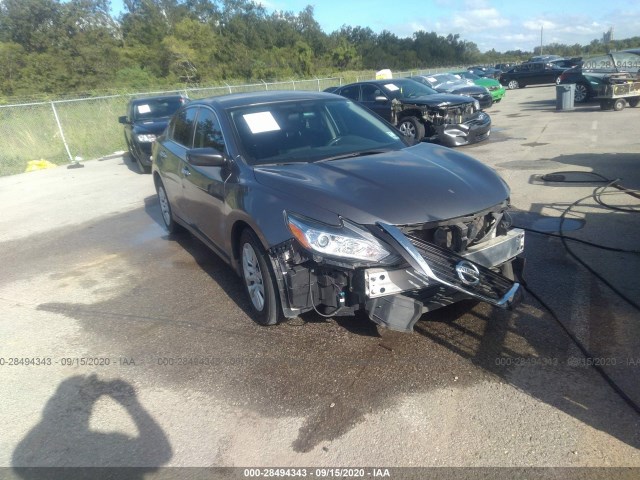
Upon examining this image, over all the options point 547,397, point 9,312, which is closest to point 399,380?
point 547,397

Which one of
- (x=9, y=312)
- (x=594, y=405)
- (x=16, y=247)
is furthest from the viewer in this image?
(x=16, y=247)

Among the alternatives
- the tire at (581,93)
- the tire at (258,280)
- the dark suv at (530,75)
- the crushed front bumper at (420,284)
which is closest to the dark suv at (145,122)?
the tire at (258,280)

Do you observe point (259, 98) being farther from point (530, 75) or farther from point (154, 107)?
point (530, 75)

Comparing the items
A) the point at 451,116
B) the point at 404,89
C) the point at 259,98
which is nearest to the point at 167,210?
the point at 259,98

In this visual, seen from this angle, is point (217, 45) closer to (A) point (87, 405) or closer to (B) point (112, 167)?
(B) point (112, 167)

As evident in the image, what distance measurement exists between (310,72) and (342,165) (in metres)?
51.4

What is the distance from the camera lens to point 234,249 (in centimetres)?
440

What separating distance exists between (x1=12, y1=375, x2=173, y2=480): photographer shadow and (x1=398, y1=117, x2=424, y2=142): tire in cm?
988

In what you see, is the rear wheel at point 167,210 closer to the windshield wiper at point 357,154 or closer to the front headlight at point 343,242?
the windshield wiper at point 357,154

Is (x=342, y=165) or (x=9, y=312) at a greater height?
(x=342, y=165)

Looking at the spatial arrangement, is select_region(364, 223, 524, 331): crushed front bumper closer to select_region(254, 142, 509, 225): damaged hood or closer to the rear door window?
select_region(254, 142, 509, 225): damaged hood

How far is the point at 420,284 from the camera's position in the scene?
10.9 feet

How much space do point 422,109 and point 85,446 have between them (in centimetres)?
1074

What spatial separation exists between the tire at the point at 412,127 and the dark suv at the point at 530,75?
2350 cm
